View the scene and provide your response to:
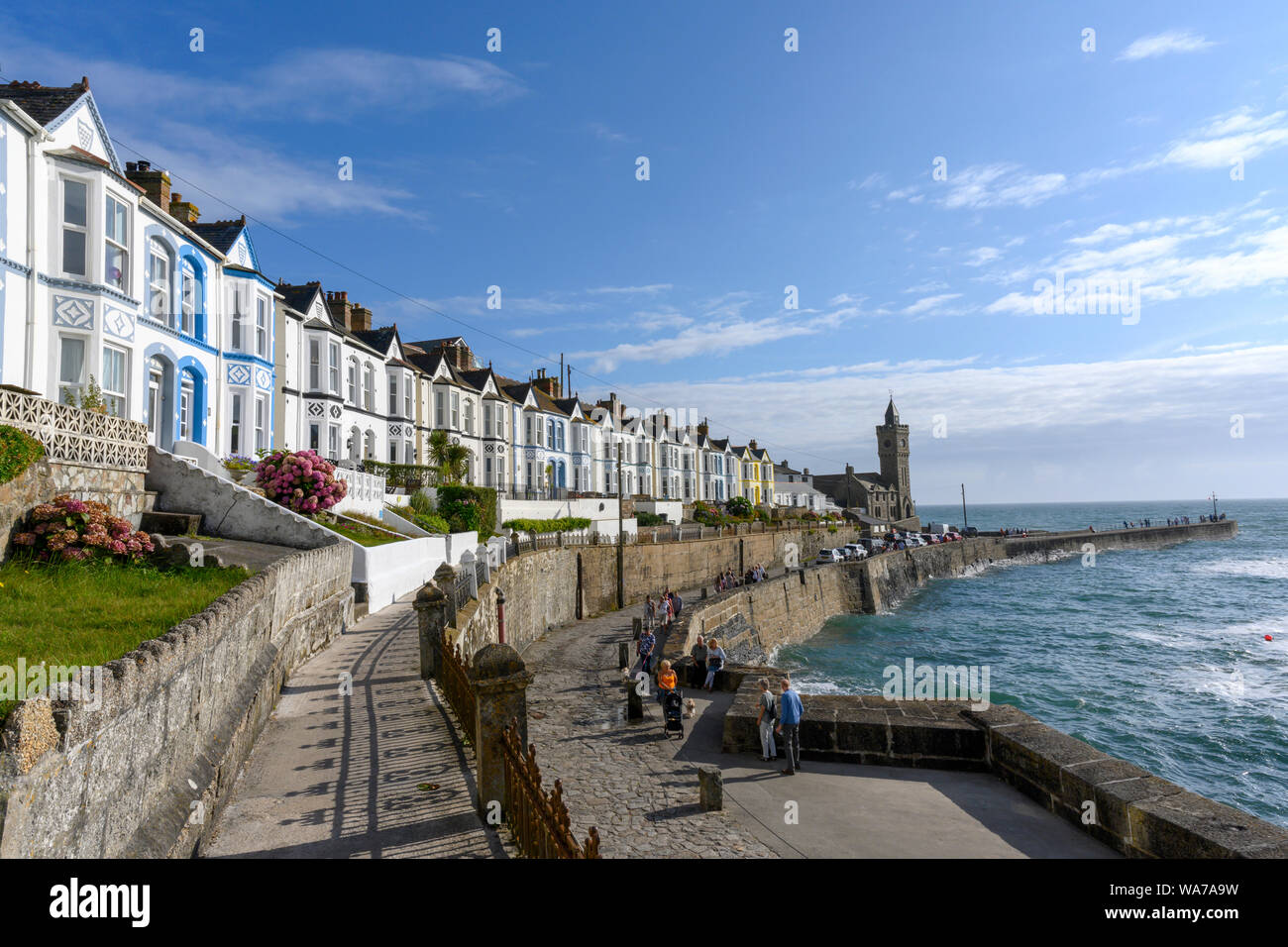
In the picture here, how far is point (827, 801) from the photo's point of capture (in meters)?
9.97

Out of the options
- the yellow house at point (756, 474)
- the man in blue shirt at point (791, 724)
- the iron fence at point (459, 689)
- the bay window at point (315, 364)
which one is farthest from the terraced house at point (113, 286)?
the yellow house at point (756, 474)

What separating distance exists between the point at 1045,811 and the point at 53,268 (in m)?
21.7

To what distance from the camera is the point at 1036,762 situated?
9594mm

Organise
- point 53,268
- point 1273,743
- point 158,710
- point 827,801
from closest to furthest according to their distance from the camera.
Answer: point 158,710
point 827,801
point 53,268
point 1273,743

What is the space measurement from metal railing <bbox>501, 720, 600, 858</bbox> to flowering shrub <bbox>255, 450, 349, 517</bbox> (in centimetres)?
1491

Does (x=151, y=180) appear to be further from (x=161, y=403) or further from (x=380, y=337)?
(x=380, y=337)

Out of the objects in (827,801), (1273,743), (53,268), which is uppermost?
(53,268)

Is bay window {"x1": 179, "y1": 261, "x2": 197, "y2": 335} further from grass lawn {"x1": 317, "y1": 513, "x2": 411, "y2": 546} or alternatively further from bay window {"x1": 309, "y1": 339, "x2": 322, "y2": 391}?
bay window {"x1": 309, "y1": 339, "x2": 322, "y2": 391}

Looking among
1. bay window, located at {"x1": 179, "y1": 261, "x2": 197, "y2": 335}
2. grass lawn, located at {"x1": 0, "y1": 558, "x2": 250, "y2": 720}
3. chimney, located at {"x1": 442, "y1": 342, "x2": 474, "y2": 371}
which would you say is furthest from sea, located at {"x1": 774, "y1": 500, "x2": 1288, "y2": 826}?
chimney, located at {"x1": 442, "y1": 342, "x2": 474, "y2": 371}

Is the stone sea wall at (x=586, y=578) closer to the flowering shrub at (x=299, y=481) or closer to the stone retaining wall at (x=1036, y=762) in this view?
the flowering shrub at (x=299, y=481)

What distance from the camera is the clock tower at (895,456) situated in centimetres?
12362
